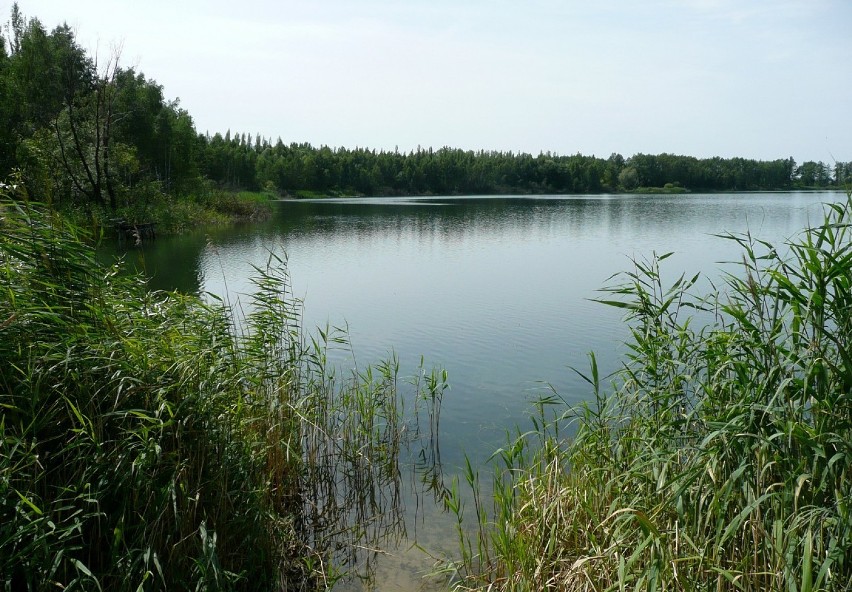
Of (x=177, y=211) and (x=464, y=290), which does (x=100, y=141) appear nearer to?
(x=177, y=211)

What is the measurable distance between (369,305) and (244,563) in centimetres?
1153

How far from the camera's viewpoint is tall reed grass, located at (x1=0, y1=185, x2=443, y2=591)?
342 centimetres

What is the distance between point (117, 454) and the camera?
3809mm

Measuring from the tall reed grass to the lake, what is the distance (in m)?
1.27

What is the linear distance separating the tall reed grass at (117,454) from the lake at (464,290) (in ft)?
4.17

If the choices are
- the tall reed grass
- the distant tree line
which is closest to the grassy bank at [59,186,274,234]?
the distant tree line

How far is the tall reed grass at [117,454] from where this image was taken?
3.42 m

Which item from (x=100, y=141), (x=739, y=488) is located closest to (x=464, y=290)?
(x=739, y=488)

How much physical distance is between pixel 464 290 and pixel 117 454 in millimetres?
14202

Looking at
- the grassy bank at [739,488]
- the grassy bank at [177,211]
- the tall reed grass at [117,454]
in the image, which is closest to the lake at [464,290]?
the grassy bank at [739,488]

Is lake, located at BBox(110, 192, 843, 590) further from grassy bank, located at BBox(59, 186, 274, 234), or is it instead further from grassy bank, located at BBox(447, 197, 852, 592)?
grassy bank, located at BBox(59, 186, 274, 234)

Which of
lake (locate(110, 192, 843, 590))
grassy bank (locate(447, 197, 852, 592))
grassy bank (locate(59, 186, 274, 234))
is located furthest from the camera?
grassy bank (locate(59, 186, 274, 234))

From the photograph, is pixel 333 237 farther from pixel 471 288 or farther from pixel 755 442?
pixel 755 442

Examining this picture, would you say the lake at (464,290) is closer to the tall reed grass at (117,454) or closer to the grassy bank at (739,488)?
the grassy bank at (739,488)
